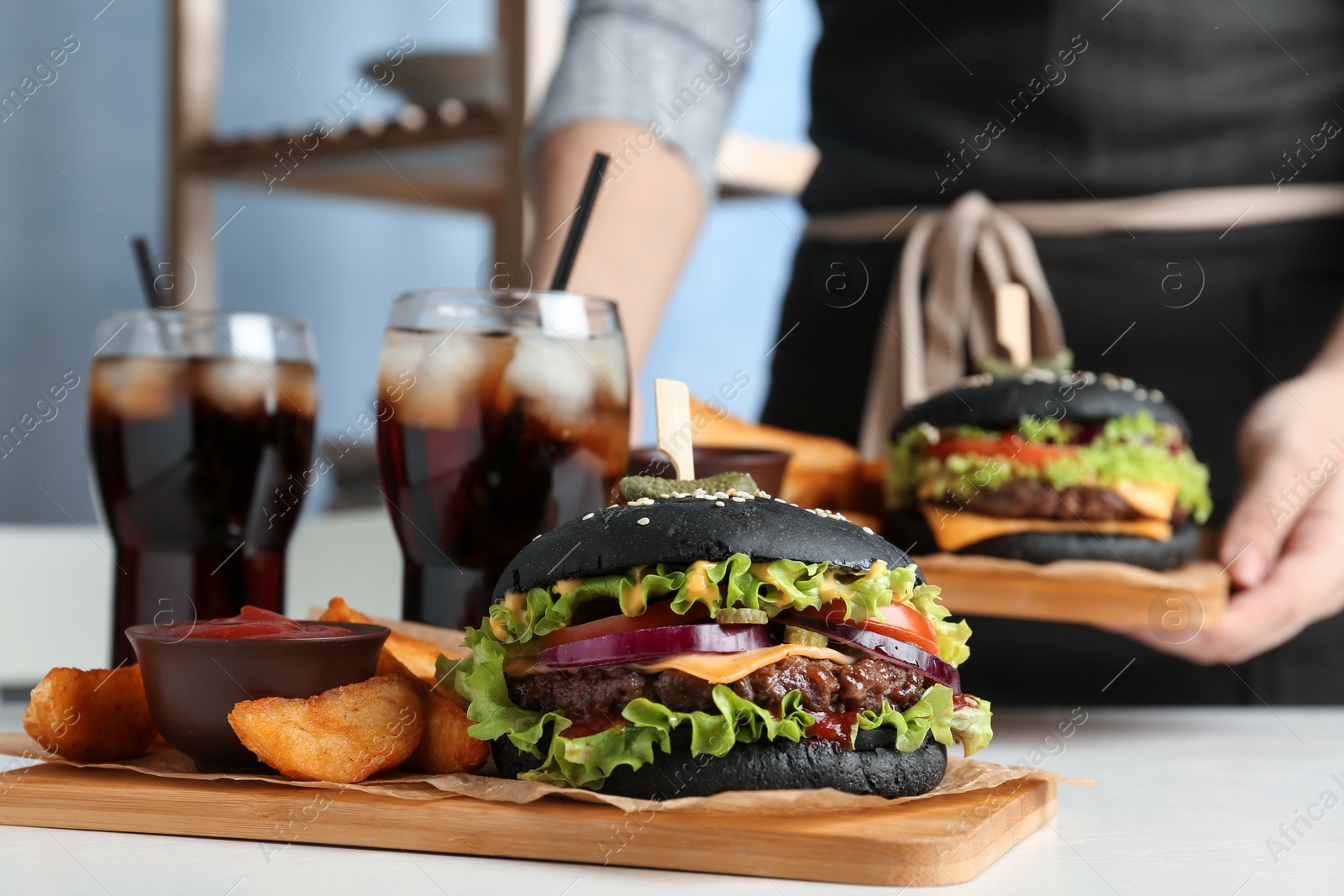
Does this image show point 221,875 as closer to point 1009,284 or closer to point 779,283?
point 1009,284

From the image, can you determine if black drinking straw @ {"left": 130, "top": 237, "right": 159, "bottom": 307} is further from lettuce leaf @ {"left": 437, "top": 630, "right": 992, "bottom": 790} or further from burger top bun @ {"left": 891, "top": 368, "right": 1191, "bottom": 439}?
burger top bun @ {"left": 891, "top": 368, "right": 1191, "bottom": 439}

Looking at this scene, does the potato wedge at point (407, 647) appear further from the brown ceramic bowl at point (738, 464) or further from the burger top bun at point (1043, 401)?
the burger top bun at point (1043, 401)

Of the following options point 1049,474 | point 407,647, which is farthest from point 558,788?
point 1049,474

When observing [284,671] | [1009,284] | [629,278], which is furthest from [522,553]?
[1009,284]

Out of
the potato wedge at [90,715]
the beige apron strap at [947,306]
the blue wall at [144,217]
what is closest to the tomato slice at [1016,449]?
the beige apron strap at [947,306]

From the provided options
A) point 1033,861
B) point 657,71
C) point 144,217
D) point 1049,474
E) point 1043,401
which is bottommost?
point 1033,861

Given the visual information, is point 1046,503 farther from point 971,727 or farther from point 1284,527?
point 971,727
